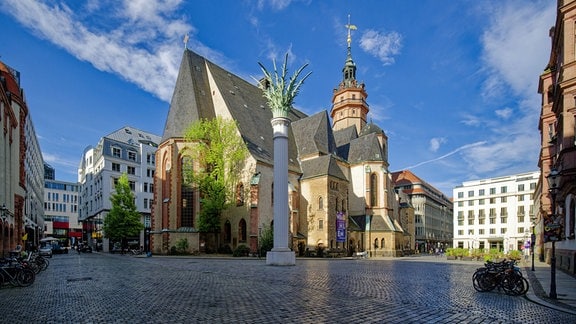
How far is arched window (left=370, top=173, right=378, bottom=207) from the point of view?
178 ft

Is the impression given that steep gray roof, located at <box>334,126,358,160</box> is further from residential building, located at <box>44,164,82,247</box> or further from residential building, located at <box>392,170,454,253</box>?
residential building, located at <box>44,164,82,247</box>

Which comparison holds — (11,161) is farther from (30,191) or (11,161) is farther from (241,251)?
(30,191)

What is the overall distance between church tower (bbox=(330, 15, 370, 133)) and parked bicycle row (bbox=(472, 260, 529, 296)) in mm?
54533

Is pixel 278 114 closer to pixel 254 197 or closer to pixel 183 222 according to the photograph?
pixel 254 197

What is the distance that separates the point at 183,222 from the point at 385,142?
3895 cm

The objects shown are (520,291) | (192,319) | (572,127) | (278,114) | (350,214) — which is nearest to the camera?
(192,319)

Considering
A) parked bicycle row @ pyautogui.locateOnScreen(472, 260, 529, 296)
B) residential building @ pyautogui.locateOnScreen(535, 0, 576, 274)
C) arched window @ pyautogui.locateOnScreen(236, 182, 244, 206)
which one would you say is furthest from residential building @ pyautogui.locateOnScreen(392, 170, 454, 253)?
parked bicycle row @ pyautogui.locateOnScreen(472, 260, 529, 296)

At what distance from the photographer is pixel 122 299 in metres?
10.8

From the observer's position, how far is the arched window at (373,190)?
54.4 m

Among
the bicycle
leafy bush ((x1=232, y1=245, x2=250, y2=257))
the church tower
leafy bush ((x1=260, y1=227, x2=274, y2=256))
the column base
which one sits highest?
the church tower

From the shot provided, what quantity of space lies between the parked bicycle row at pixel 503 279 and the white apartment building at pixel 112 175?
59.1 m

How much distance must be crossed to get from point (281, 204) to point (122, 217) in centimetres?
3274

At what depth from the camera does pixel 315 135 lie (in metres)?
52.2

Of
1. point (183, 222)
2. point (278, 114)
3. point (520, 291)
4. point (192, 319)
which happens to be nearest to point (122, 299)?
point (192, 319)
